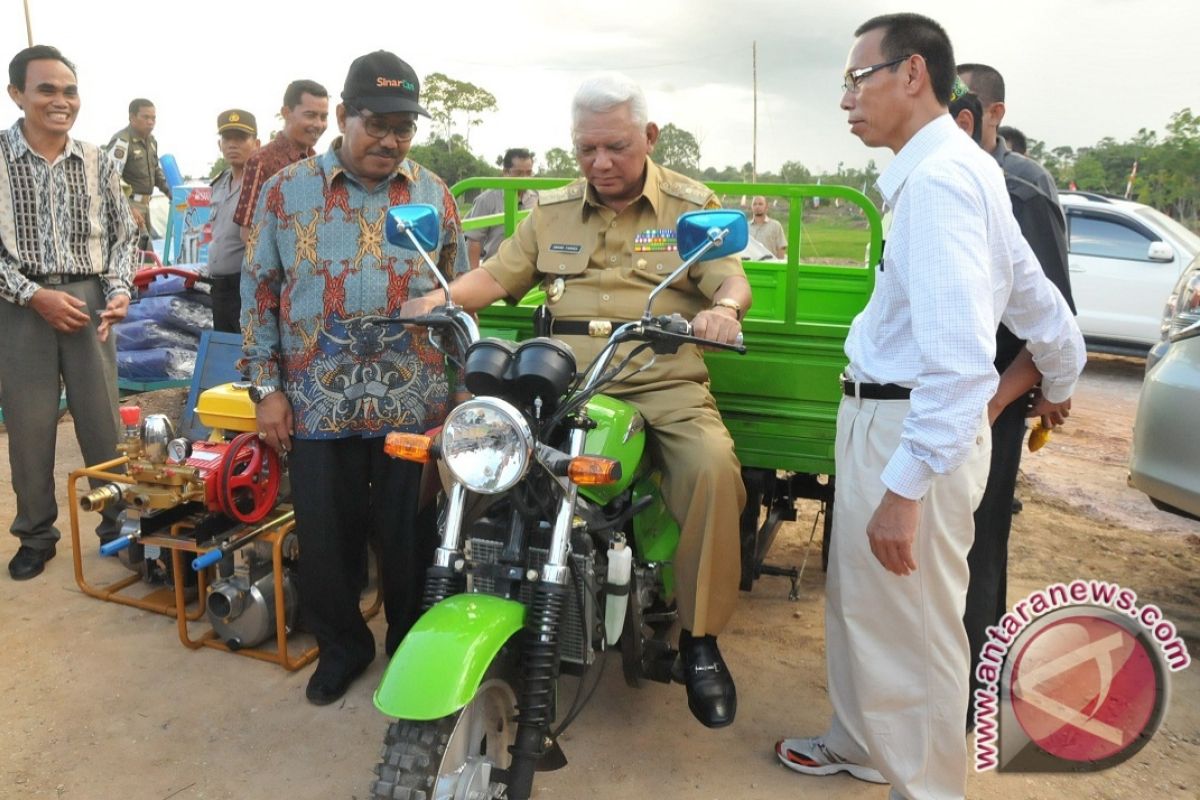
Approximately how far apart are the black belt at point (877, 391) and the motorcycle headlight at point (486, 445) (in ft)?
2.73

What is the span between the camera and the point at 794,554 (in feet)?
13.7

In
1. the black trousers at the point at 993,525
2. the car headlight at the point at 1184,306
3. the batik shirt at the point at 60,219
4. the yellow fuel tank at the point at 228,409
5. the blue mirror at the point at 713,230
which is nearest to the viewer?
the blue mirror at the point at 713,230

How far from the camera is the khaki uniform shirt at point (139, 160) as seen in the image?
887 cm

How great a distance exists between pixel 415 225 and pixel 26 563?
2.65m

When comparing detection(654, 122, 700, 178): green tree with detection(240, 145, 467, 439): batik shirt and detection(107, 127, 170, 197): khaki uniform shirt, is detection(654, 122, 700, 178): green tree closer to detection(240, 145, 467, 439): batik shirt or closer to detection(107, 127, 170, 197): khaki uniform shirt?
detection(107, 127, 170, 197): khaki uniform shirt

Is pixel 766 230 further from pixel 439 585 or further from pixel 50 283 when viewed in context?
pixel 439 585

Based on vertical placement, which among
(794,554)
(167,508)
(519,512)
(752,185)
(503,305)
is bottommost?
(794,554)

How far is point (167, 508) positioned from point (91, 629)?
57 centimetres

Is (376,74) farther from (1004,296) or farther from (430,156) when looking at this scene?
(430,156)

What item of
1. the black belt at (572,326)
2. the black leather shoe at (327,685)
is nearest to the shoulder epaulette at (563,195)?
the black belt at (572,326)

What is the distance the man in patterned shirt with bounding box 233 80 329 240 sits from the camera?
4.53m

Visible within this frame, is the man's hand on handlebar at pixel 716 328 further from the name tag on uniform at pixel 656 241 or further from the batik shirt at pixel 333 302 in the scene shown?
the batik shirt at pixel 333 302

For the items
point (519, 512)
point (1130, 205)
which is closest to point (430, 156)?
point (1130, 205)

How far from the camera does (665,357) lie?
9.02 feet
